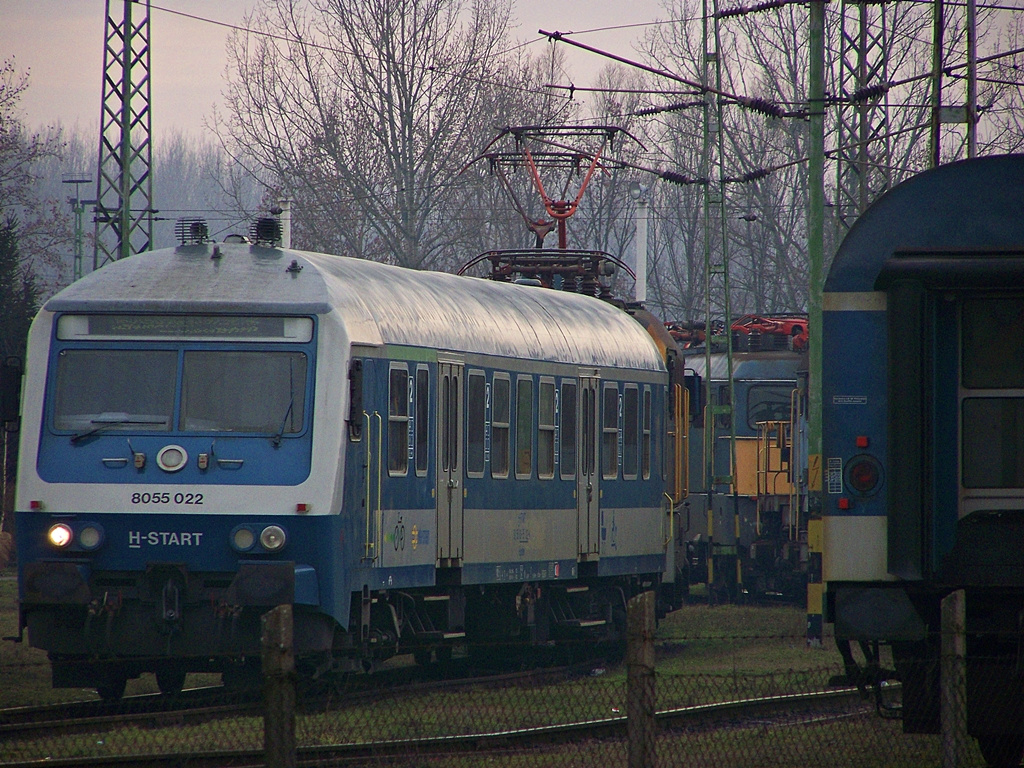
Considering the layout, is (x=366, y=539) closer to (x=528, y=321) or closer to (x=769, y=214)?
(x=528, y=321)

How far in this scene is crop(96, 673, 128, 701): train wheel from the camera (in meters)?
13.3

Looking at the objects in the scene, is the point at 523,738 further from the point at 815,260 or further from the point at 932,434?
the point at 815,260

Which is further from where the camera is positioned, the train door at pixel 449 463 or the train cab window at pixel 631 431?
the train cab window at pixel 631 431

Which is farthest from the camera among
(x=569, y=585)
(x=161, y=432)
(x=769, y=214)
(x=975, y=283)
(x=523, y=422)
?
(x=769, y=214)

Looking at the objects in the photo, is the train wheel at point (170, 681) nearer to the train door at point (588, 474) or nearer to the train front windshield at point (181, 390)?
the train front windshield at point (181, 390)

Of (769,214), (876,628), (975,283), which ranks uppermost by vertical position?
(769,214)

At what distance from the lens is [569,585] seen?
59.3 feet

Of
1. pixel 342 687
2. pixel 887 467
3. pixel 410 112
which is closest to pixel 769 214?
pixel 410 112

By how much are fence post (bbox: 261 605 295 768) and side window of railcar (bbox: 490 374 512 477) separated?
8.40 metres

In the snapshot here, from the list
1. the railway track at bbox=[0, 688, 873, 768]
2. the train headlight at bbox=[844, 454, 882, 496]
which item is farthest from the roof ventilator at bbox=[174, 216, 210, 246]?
the train headlight at bbox=[844, 454, 882, 496]

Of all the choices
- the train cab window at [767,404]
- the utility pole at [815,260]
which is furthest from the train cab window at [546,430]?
the train cab window at [767,404]

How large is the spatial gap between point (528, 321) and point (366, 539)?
4353 millimetres

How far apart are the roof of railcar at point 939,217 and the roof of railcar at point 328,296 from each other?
181 inches

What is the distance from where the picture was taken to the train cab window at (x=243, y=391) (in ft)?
41.9
